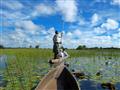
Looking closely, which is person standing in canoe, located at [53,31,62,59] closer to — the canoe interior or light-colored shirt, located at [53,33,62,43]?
light-colored shirt, located at [53,33,62,43]

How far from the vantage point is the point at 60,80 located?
38.3ft

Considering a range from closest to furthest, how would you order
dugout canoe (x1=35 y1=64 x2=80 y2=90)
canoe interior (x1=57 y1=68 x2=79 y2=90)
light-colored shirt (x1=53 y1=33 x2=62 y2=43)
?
1. dugout canoe (x1=35 y1=64 x2=80 y2=90)
2. canoe interior (x1=57 y1=68 x2=79 y2=90)
3. light-colored shirt (x1=53 y1=33 x2=62 y2=43)

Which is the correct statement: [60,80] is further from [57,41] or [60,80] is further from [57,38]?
[57,38]

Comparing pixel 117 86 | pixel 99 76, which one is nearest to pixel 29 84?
pixel 117 86

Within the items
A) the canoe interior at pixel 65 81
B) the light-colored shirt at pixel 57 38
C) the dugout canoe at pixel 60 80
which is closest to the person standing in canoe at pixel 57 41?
the light-colored shirt at pixel 57 38

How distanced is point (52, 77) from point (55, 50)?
4.25 feet

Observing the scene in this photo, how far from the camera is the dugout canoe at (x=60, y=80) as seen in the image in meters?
10.9

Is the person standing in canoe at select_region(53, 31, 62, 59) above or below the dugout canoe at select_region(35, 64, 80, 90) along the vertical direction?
above

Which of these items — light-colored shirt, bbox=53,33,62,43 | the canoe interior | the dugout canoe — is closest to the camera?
the dugout canoe

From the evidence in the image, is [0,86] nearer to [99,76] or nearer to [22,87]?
[22,87]

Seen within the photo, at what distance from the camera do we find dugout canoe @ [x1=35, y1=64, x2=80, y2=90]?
10.9 meters

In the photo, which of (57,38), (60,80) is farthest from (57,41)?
(60,80)

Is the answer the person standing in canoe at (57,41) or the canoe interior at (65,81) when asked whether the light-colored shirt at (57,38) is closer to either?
the person standing in canoe at (57,41)

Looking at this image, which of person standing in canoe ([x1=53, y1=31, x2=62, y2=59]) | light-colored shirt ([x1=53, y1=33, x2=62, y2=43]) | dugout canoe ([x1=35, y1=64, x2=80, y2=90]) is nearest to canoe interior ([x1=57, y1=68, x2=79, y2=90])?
dugout canoe ([x1=35, y1=64, x2=80, y2=90])
